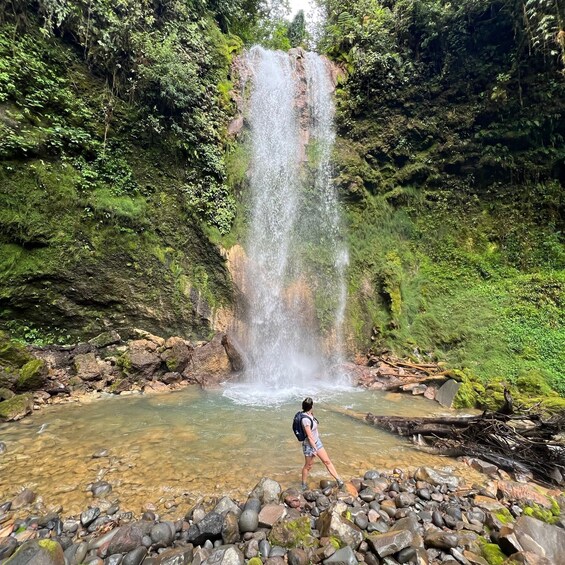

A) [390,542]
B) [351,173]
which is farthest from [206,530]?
[351,173]

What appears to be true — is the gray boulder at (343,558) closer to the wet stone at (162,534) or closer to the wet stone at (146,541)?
the wet stone at (162,534)

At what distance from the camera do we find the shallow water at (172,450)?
4312 mm

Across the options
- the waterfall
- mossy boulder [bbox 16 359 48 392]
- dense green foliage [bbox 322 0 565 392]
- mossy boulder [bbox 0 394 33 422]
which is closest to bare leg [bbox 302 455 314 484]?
the waterfall

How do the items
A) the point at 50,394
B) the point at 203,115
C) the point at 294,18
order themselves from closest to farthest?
the point at 50,394, the point at 203,115, the point at 294,18

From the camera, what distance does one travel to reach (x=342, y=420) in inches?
285

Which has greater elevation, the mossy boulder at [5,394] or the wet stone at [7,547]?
the mossy boulder at [5,394]

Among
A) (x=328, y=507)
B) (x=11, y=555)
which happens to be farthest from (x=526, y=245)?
(x=11, y=555)

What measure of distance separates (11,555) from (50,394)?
549cm

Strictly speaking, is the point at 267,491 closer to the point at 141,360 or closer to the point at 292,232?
the point at 141,360

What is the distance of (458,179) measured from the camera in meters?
14.5

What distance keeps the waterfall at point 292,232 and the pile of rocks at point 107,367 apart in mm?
1529

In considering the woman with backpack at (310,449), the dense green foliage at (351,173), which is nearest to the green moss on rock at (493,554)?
the woman with backpack at (310,449)

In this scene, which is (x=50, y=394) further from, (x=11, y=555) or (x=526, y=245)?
(x=526, y=245)

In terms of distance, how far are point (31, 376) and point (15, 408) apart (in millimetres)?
1128
